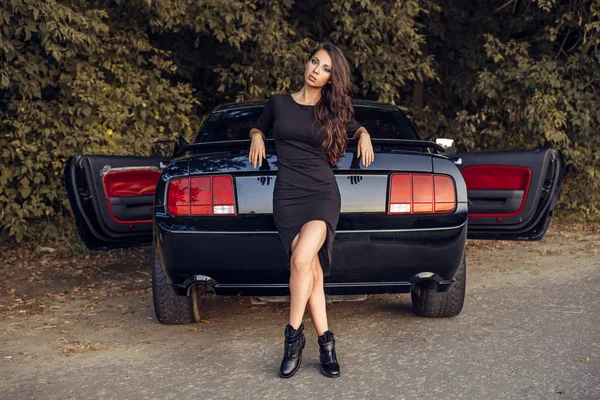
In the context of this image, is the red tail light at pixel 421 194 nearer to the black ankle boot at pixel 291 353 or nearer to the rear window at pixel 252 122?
the black ankle boot at pixel 291 353

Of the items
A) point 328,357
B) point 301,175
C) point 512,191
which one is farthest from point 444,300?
point 301,175

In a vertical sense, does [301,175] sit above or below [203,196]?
above

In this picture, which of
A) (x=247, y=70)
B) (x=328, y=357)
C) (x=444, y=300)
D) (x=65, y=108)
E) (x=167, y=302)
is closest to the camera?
(x=328, y=357)

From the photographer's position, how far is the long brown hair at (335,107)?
443 cm

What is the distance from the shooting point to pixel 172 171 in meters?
5.02

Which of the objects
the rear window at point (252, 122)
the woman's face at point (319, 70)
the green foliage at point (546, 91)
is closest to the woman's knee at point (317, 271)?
the woman's face at point (319, 70)

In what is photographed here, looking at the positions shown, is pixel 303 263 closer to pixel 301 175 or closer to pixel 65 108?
pixel 301 175

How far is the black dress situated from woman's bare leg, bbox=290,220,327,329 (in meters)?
0.05

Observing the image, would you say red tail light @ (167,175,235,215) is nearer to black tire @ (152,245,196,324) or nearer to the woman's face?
black tire @ (152,245,196,324)

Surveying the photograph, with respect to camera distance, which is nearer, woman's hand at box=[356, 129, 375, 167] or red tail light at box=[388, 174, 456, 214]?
woman's hand at box=[356, 129, 375, 167]

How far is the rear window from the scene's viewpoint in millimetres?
6043

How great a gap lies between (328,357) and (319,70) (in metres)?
1.50

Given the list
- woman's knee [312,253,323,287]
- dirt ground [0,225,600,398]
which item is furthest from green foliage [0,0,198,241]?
woman's knee [312,253,323,287]

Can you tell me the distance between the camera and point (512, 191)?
5.89 metres
